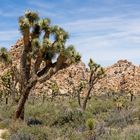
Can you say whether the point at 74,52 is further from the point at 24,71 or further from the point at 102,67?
the point at 102,67

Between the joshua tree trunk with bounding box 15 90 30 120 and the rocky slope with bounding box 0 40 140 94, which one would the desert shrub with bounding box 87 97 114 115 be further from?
the rocky slope with bounding box 0 40 140 94

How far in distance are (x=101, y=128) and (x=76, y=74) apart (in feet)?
291

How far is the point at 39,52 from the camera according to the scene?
1978cm

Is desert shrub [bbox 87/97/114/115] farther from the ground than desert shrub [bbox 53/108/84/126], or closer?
farther from the ground

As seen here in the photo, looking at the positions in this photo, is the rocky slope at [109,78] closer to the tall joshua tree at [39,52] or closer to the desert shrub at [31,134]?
the tall joshua tree at [39,52]

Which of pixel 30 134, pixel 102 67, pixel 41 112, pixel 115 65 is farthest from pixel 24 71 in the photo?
pixel 115 65

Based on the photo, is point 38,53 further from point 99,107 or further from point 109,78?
point 109,78

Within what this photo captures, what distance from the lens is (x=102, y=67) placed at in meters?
33.6

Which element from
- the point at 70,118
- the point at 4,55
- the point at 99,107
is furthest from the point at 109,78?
the point at 4,55

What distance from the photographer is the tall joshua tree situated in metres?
19.4

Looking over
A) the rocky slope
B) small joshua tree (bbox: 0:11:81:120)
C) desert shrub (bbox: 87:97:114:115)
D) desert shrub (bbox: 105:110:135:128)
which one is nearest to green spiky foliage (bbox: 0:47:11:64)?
small joshua tree (bbox: 0:11:81:120)

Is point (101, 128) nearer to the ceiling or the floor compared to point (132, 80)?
nearer to the floor

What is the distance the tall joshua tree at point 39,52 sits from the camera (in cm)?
1939

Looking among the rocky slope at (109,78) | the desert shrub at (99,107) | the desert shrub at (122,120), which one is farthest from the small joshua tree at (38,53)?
the rocky slope at (109,78)
